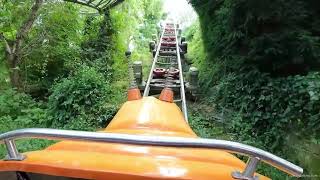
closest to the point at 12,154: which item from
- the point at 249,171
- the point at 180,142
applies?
the point at 180,142

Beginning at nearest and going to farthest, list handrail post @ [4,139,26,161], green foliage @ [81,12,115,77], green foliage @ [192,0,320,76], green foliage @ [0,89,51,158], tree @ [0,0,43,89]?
handrail post @ [4,139,26,161]
green foliage @ [192,0,320,76]
green foliage @ [0,89,51,158]
tree @ [0,0,43,89]
green foliage @ [81,12,115,77]

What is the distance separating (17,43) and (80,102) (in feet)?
8.56

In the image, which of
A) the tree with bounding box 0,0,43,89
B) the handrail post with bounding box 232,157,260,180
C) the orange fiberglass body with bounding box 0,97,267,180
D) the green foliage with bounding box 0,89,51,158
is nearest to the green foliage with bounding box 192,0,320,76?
the green foliage with bounding box 0,89,51,158

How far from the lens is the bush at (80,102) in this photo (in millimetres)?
7074

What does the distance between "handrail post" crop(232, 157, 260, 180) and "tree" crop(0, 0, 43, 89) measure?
8.23 metres

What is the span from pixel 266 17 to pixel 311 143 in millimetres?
2271

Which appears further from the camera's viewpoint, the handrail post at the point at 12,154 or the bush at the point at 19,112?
the bush at the point at 19,112

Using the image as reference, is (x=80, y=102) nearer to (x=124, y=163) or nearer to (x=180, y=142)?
(x=124, y=163)

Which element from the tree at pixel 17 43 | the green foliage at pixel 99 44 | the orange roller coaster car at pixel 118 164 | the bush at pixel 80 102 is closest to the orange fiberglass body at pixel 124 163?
the orange roller coaster car at pixel 118 164

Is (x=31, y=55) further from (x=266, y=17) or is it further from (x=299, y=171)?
(x=299, y=171)

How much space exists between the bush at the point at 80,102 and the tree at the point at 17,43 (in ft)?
6.29

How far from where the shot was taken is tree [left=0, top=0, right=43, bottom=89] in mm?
8891

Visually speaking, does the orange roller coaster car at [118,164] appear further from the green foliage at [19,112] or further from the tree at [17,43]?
the tree at [17,43]

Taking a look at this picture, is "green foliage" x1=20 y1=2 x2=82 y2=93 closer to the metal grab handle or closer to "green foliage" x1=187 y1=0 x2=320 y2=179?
"green foliage" x1=187 y1=0 x2=320 y2=179
